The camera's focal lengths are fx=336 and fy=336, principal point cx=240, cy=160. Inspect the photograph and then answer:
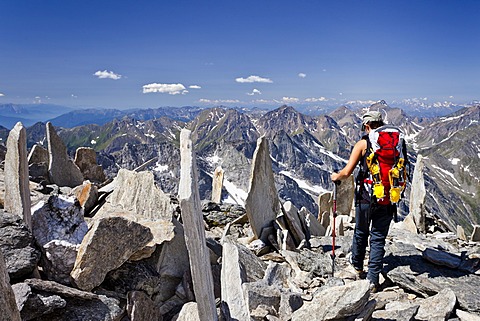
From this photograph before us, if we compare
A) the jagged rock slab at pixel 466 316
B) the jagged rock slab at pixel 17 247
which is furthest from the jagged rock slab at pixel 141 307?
the jagged rock slab at pixel 466 316

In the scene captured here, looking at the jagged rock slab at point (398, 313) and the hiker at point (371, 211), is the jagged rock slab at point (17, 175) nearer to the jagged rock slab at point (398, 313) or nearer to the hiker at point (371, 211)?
the jagged rock slab at point (398, 313)

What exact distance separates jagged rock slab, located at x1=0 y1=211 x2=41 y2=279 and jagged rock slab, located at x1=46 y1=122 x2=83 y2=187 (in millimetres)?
11135

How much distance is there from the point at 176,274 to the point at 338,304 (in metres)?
3.40

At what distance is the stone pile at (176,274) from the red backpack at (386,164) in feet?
7.13

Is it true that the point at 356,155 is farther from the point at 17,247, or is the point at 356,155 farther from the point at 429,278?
the point at 17,247

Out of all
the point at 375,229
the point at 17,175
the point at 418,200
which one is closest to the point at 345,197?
the point at 418,200

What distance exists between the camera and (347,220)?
1561 cm

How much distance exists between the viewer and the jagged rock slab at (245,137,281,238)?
36.1ft

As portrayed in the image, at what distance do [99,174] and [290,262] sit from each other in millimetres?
14804

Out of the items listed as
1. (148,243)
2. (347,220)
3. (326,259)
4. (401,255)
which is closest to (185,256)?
(148,243)

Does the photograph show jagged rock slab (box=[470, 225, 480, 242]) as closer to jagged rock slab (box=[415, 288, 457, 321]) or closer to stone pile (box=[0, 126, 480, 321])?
stone pile (box=[0, 126, 480, 321])

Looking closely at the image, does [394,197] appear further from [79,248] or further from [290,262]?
[79,248]

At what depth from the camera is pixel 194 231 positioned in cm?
475

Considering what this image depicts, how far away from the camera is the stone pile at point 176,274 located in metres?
4.95
